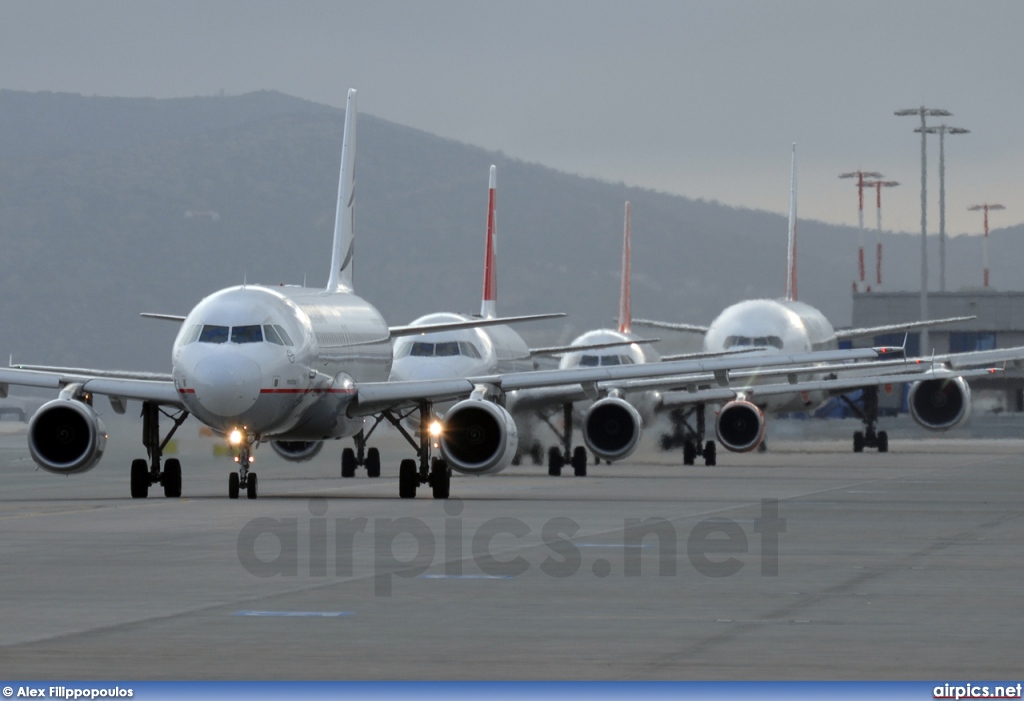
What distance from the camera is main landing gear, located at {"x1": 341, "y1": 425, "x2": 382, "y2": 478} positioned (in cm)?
4028

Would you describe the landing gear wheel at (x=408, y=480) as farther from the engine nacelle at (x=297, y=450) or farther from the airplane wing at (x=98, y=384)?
the engine nacelle at (x=297, y=450)

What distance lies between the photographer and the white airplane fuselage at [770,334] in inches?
2240

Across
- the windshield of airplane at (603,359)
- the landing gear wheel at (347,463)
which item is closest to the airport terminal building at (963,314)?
the windshield of airplane at (603,359)

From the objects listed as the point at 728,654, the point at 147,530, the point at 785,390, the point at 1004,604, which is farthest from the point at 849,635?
the point at 785,390

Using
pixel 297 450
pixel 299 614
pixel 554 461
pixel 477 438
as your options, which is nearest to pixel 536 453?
pixel 554 461

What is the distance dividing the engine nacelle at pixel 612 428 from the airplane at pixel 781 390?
795 centimetres

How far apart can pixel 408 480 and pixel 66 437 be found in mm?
5313

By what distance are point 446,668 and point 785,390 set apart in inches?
1748

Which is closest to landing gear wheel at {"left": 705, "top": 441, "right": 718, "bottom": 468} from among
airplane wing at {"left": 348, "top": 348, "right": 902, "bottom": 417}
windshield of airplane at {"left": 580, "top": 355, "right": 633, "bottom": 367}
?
windshield of airplane at {"left": 580, "top": 355, "right": 633, "bottom": 367}

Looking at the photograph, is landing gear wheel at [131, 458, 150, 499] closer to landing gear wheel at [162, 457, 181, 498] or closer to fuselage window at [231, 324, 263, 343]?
landing gear wheel at [162, 457, 181, 498]

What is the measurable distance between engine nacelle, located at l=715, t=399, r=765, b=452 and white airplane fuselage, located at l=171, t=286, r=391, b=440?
19.5 m

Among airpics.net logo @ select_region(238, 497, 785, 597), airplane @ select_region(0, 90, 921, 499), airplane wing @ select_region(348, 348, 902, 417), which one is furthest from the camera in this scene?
airplane wing @ select_region(348, 348, 902, 417)

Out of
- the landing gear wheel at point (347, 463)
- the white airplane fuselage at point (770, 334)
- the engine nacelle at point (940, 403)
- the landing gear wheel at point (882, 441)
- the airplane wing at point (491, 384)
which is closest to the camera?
the airplane wing at point (491, 384)

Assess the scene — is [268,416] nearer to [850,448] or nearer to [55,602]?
[55,602]
